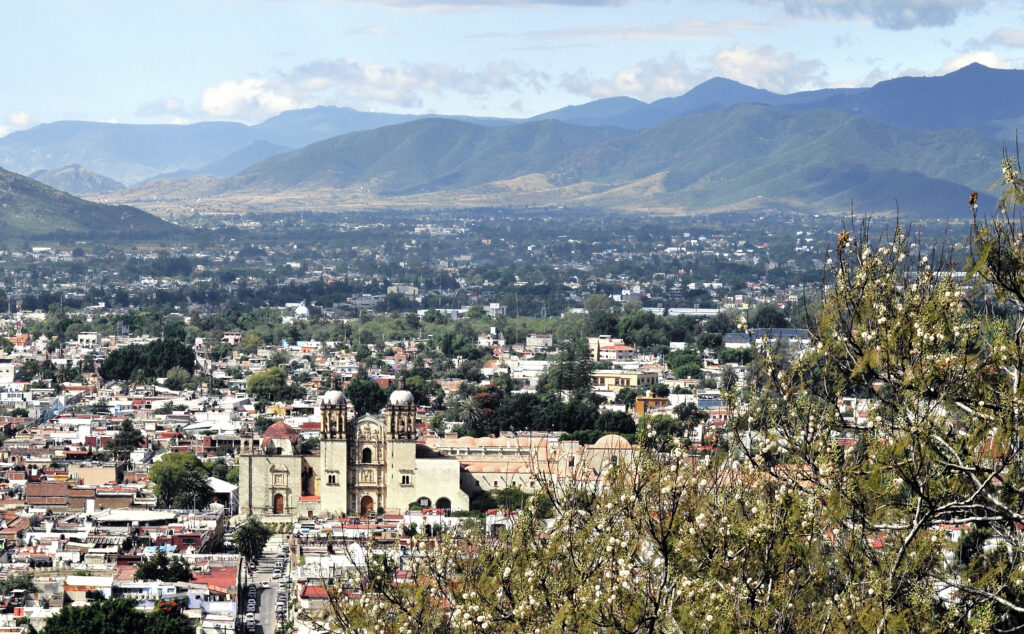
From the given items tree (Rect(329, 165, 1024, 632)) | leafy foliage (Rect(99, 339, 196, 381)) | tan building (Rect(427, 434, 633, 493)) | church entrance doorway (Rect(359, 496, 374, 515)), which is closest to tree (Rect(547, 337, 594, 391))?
leafy foliage (Rect(99, 339, 196, 381))

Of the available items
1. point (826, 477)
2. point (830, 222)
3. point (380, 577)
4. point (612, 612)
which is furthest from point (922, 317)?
point (830, 222)

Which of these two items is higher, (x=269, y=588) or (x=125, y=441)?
(x=269, y=588)

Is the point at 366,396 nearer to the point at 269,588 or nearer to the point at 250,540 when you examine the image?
the point at 250,540

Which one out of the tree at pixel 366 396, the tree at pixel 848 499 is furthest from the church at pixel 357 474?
the tree at pixel 848 499

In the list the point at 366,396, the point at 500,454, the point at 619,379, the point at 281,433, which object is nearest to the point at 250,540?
the point at 281,433

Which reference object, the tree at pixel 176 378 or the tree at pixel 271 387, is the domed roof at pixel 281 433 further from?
the tree at pixel 176 378

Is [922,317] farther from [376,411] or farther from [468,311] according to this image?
[468,311]

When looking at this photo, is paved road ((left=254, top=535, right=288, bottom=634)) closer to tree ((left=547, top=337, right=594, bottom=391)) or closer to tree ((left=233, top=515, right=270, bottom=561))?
tree ((left=233, top=515, right=270, bottom=561))
